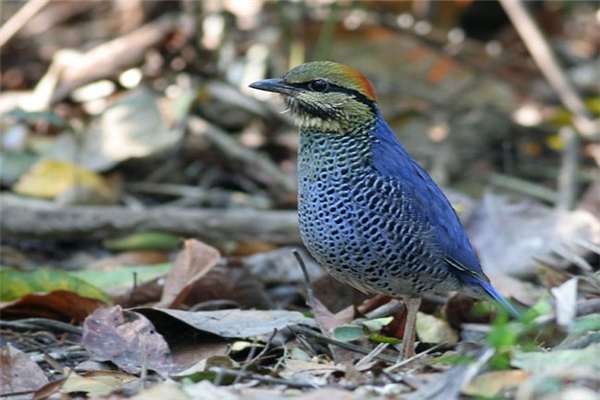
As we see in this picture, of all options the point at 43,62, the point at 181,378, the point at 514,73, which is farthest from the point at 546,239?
the point at 43,62

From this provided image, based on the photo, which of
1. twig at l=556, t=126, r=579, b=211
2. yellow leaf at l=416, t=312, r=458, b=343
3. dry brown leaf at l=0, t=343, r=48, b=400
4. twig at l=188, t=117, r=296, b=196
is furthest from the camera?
twig at l=188, t=117, r=296, b=196

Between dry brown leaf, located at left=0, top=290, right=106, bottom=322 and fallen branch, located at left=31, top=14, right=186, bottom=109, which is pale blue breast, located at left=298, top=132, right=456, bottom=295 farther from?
fallen branch, located at left=31, top=14, right=186, bottom=109

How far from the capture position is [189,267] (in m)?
5.05

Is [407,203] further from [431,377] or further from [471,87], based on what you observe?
[471,87]

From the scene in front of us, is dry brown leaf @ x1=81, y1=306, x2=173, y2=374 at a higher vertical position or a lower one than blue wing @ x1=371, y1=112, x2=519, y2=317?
lower

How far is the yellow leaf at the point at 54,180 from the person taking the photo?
21.9ft

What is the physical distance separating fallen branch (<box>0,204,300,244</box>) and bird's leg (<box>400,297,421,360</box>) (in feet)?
6.58

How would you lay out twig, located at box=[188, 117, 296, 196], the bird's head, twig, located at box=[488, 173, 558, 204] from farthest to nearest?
twig, located at box=[488, 173, 558, 204] < twig, located at box=[188, 117, 296, 196] < the bird's head

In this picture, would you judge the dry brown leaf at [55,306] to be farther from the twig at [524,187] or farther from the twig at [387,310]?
the twig at [524,187]

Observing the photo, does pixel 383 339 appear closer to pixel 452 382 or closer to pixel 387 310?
pixel 387 310

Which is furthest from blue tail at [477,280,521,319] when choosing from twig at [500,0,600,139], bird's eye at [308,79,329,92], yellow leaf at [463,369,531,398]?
twig at [500,0,600,139]

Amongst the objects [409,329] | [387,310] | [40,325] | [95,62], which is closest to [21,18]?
[95,62]

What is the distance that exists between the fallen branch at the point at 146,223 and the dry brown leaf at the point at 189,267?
1258 millimetres

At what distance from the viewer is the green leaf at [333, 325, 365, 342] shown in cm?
414
